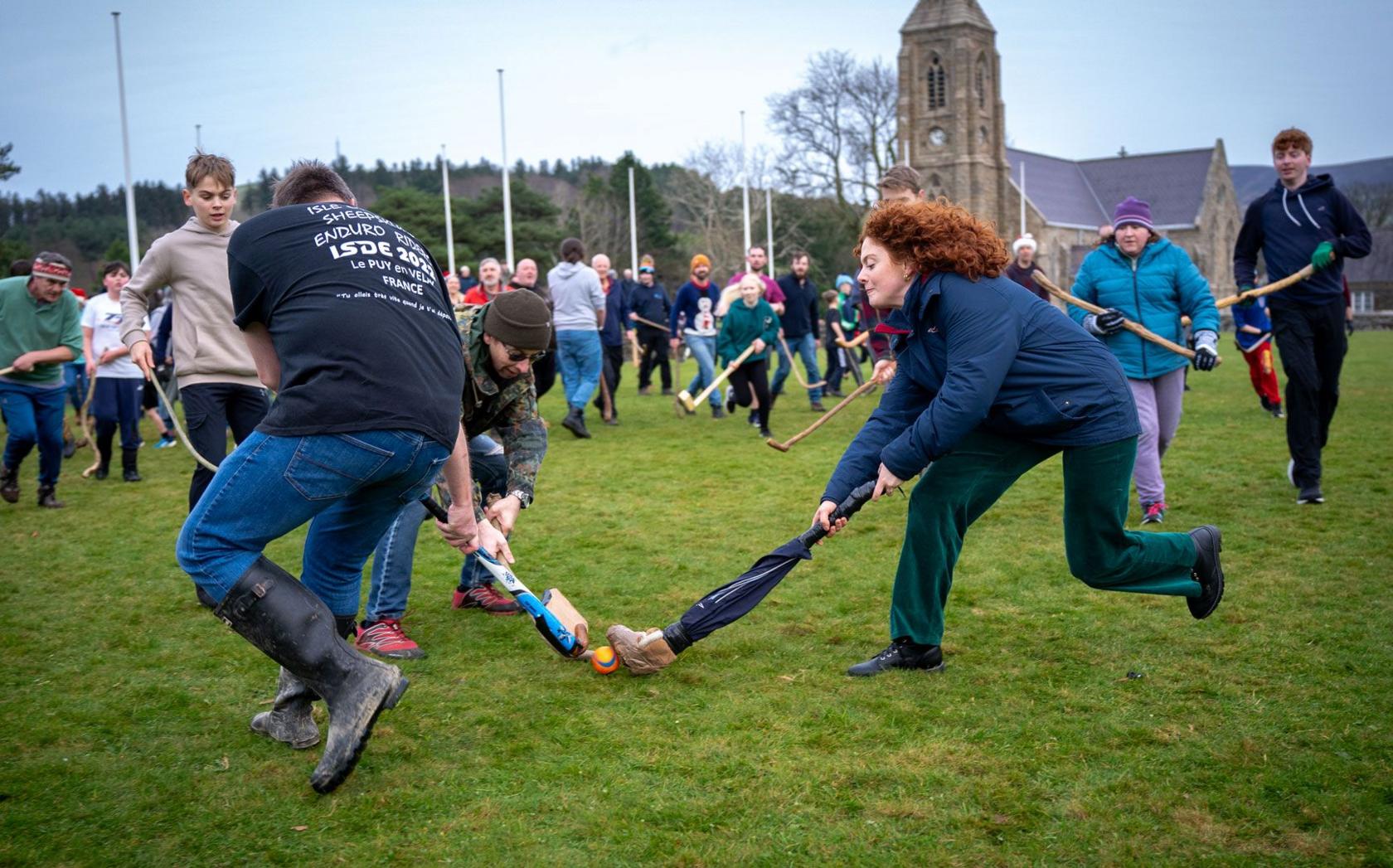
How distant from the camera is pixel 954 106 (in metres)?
69.7

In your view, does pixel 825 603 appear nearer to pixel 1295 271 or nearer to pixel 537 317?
pixel 537 317

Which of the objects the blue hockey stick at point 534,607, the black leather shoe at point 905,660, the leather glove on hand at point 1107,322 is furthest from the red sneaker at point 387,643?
the leather glove on hand at point 1107,322

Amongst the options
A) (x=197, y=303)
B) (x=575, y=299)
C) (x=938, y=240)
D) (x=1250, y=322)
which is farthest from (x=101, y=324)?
(x=1250, y=322)

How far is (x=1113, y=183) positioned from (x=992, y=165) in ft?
45.8

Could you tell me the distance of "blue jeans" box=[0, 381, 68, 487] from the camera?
8891mm

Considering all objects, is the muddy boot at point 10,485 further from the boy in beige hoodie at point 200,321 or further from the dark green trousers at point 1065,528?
the dark green trousers at point 1065,528

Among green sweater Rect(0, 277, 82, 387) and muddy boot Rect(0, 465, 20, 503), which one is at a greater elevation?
green sweater Rect(0, 277, 82, 387)

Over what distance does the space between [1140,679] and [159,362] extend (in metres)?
11.1

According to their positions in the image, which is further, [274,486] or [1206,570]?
[1206,570]

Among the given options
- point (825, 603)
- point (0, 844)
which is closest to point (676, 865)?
point (0, 844)

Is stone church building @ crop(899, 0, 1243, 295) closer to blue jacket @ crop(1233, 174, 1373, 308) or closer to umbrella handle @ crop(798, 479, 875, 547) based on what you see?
blue jacket @ crop(1233, 174, 1373, 308)

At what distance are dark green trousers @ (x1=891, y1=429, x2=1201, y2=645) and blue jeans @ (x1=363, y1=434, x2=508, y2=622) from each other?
1.94m

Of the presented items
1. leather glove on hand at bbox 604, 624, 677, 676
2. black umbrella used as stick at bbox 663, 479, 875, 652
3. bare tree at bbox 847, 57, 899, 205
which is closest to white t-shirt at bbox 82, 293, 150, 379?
leather glove on hand at bbox 604, 624, 677, 676

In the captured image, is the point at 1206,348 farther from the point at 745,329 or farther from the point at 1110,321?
the point at 745,329
